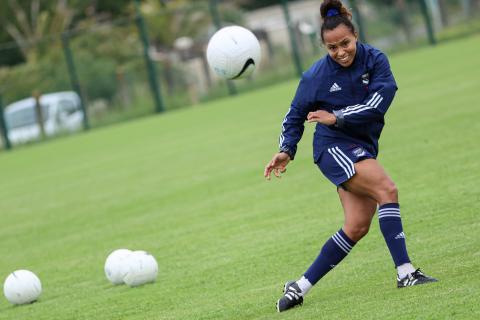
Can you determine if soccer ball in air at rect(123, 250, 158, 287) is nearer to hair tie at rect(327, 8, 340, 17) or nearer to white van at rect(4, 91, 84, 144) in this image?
hair tie at rect(327, 8, 340, 17)

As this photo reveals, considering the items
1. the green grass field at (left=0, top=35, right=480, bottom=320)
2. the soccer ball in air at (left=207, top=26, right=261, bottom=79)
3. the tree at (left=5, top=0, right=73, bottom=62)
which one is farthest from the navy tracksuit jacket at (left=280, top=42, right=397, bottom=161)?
the tree at (left=5, top=0, right=73, bottom=62)

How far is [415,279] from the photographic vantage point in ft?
20.7

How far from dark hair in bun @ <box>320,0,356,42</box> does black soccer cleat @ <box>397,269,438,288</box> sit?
62.1 inches

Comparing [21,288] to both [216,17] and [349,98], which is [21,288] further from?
[216,17]

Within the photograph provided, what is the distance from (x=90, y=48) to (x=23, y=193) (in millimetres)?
17015

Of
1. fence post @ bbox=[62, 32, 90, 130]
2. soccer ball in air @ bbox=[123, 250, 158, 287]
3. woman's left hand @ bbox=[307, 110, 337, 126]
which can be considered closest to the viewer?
woman's left hand @ bbox=[307, 110, 337, 126]

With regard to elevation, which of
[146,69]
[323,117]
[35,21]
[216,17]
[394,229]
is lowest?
[146,69]

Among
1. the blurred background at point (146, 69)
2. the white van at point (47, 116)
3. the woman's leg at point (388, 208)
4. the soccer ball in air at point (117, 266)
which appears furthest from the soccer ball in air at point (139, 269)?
the white van at point (47, 116)

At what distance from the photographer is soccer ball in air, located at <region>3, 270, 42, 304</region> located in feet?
28.0

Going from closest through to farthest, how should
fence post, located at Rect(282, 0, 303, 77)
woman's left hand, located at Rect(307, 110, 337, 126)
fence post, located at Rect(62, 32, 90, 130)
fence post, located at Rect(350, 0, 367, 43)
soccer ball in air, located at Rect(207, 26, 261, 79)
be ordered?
woman's left hand, located at Rect(307, 110, 337, 126) < soccer ball in air, located at Rect(207, 26, 261, 79) < fence post, located at Rect(62, 32, 90, 130) < fence post, located at Rect(282, 0, 303, 77) < fence post, located at Rect(350, 0, 367, 43)

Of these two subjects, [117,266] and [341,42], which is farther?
[117,266]

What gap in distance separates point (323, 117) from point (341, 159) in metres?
0.30

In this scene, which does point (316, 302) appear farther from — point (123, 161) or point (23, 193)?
point (123, 161)

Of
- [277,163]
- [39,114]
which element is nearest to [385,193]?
[277,163]
